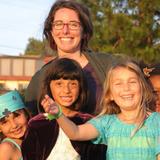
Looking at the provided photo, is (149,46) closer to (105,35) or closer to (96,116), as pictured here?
(105,35)

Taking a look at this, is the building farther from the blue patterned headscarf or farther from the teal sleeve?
the teal sleeve

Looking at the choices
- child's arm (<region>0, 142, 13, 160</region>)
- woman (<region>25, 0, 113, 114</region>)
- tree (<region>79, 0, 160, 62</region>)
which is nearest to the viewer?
child's arm (<region>0, 142, 13, 160</region>)

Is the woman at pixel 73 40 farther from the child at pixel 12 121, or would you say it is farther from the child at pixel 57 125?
the child at pixel 57 125

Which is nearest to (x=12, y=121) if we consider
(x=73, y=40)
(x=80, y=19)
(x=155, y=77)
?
(x=73, y=40)

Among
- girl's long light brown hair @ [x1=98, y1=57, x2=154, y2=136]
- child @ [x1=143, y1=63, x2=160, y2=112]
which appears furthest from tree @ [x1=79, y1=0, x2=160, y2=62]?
girl's long light brown hair @ [x1=98, y1=57, x2=154, y2=136]

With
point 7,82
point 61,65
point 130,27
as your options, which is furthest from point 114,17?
point 7,82

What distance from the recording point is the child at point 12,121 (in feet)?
13.2

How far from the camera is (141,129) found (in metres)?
3.42

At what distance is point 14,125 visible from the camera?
13.3 feet

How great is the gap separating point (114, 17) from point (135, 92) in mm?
15938

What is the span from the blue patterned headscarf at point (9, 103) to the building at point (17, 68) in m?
35.0

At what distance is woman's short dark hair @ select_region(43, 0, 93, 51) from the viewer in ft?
13.9

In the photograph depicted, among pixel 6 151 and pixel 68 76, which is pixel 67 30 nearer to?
pixel 68 76

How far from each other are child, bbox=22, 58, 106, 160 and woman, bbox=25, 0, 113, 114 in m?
0.33
